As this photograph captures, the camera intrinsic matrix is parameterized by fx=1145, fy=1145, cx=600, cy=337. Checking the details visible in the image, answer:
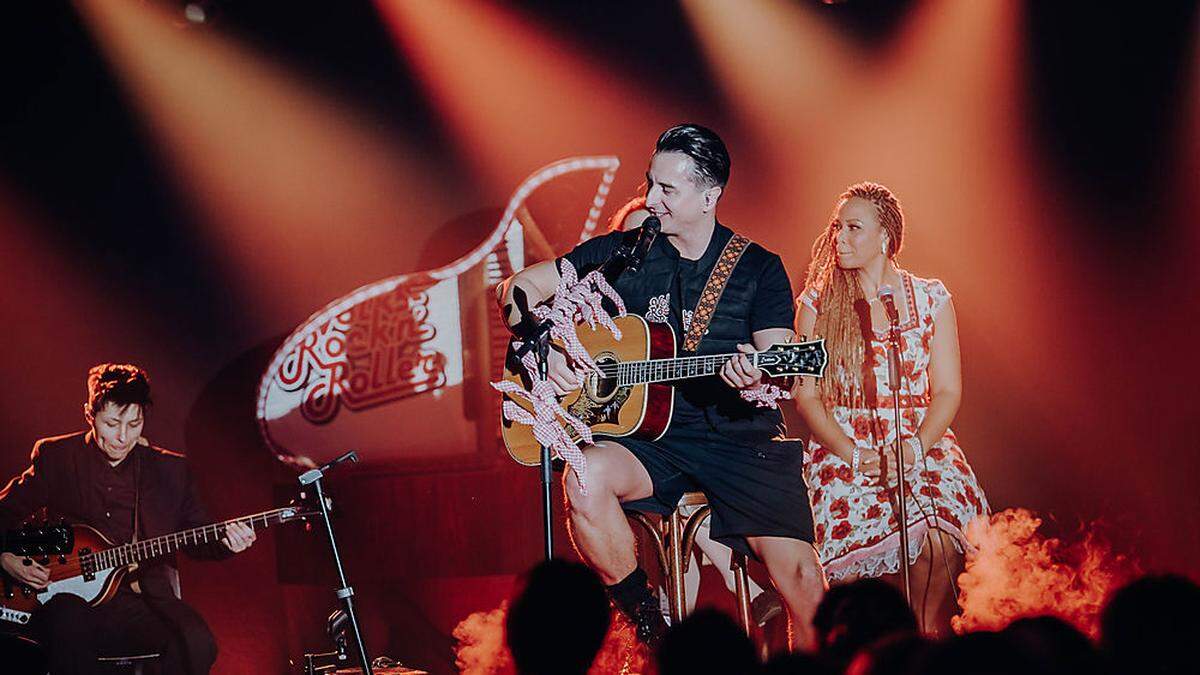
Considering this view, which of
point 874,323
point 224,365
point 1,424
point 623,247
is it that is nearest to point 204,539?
point 224,365

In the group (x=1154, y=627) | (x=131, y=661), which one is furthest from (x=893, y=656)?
(x=131, y=661)

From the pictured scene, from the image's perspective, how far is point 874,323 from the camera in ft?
21.0

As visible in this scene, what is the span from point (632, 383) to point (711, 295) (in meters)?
0.54

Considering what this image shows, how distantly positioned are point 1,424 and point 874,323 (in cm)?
586

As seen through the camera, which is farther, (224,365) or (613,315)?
(224,365)

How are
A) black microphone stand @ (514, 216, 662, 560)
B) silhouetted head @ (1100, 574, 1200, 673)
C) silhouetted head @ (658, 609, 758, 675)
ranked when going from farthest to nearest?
black microphone stand @ (514, 216, 662, 560)
silhouetted head @ (658, 609, 758, 675)
silhouetted head @ (1100, 574, 1200, 673)

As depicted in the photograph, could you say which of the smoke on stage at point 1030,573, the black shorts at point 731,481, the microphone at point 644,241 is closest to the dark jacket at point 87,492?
the black shorts at point 731,481

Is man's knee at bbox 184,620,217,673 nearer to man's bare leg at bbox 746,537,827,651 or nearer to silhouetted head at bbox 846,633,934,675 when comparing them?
man's bare leg at bbox 746,537,827,651

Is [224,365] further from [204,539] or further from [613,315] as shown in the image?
[613,315]

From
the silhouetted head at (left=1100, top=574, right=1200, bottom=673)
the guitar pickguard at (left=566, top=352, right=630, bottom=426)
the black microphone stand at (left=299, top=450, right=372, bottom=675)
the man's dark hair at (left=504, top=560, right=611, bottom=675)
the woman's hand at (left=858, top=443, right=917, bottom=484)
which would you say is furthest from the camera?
the woman's hand at (left=858, top=443, right=917, bottom=484)

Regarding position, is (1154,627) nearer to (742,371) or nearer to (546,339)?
(742,371)

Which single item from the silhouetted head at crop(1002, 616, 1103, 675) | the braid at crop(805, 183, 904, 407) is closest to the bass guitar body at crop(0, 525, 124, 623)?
the braid at crop(805, 183, 904, 407)

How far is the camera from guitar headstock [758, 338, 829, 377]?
426 centimetres

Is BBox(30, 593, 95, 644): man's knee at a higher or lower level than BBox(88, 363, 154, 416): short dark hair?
lower
